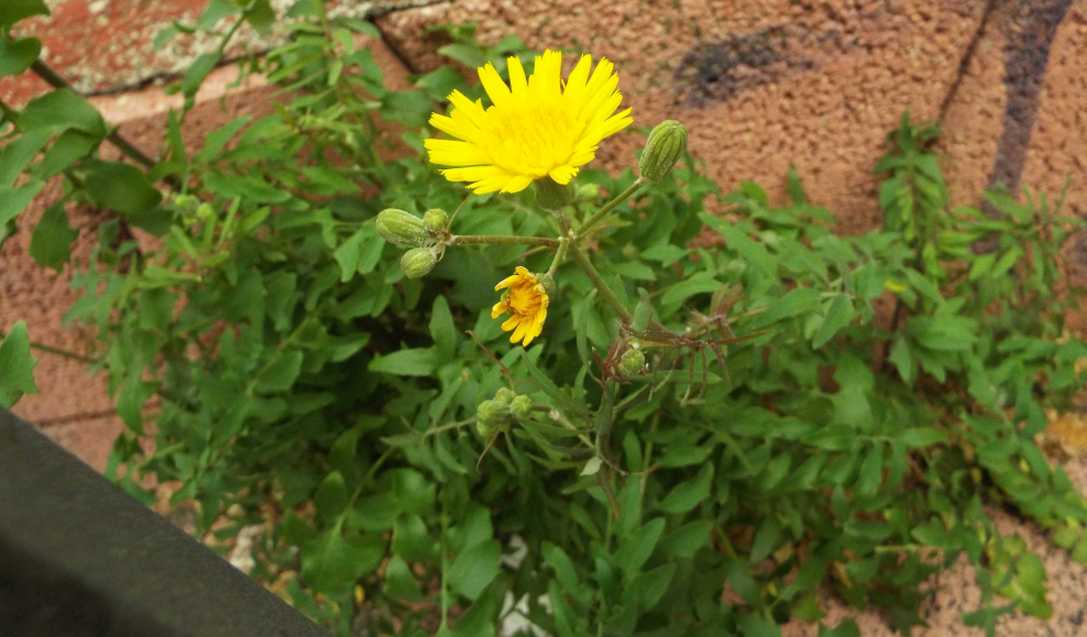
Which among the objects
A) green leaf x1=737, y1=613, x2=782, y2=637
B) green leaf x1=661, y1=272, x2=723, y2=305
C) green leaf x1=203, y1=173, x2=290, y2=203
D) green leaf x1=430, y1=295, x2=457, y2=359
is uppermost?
green leaf x1=203, y1=173, x2=290, y2=203

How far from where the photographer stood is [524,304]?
33.9 inches

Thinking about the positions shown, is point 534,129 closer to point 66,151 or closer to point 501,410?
point 501,410

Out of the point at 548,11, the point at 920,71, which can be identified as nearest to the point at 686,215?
the point at 548,11

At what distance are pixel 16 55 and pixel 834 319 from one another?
1.03 metres

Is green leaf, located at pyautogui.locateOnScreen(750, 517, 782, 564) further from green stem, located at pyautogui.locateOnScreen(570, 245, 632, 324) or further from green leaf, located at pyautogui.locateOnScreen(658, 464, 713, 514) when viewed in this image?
green stem, located at pyautogui.locateOnScreen(570, 245, 632, 324)

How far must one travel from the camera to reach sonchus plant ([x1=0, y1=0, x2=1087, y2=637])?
1.15 metres

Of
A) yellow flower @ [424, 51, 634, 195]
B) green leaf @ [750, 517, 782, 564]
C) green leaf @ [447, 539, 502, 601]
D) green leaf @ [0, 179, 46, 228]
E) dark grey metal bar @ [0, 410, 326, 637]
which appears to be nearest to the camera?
dark grey metal bar @ [0, 410, 326, 637]

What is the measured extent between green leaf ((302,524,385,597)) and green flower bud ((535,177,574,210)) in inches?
24.4

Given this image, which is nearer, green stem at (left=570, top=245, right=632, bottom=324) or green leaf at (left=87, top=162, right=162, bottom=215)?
green stem at (left=570, top=245, right=632, bottom=324)

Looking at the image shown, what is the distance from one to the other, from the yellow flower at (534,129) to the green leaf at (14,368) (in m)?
0.46

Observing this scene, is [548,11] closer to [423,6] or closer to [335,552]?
[423,6]

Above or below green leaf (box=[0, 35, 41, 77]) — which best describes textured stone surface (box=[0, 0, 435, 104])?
below

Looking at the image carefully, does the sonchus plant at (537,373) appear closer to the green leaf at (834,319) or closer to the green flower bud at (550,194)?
the green leaf at (834,319)

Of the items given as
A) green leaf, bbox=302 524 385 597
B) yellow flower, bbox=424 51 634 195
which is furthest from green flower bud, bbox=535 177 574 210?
green leaf, bbox=302 524 385 597
